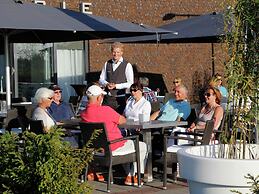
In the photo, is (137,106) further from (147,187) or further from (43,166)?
(43,166)

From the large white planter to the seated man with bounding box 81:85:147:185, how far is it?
262cm

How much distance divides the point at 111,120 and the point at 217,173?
3044 mm

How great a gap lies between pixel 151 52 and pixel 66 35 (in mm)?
6994

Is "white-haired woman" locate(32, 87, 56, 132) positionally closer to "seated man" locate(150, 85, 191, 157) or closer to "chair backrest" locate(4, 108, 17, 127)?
"chair backrest" locate(4, 108, 17, 127)

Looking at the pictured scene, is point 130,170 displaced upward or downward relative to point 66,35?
downward

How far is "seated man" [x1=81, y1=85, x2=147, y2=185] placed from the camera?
785 centimetres

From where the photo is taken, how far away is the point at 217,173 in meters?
5.01

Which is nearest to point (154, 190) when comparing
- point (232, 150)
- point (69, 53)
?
point (232, 150)

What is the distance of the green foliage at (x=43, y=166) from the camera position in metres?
4.43

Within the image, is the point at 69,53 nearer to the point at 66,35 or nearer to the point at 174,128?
the point at 66,35

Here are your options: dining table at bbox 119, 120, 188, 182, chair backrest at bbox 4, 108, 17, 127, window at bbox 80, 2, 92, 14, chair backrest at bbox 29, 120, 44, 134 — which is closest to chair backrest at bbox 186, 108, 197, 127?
dining table at bbox 119, 120, 188, 182

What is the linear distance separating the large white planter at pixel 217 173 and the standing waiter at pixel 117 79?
5.16 metres

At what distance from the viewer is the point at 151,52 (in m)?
19.1

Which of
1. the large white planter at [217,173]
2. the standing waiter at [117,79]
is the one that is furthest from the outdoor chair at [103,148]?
the standing waiter at [117,79]
